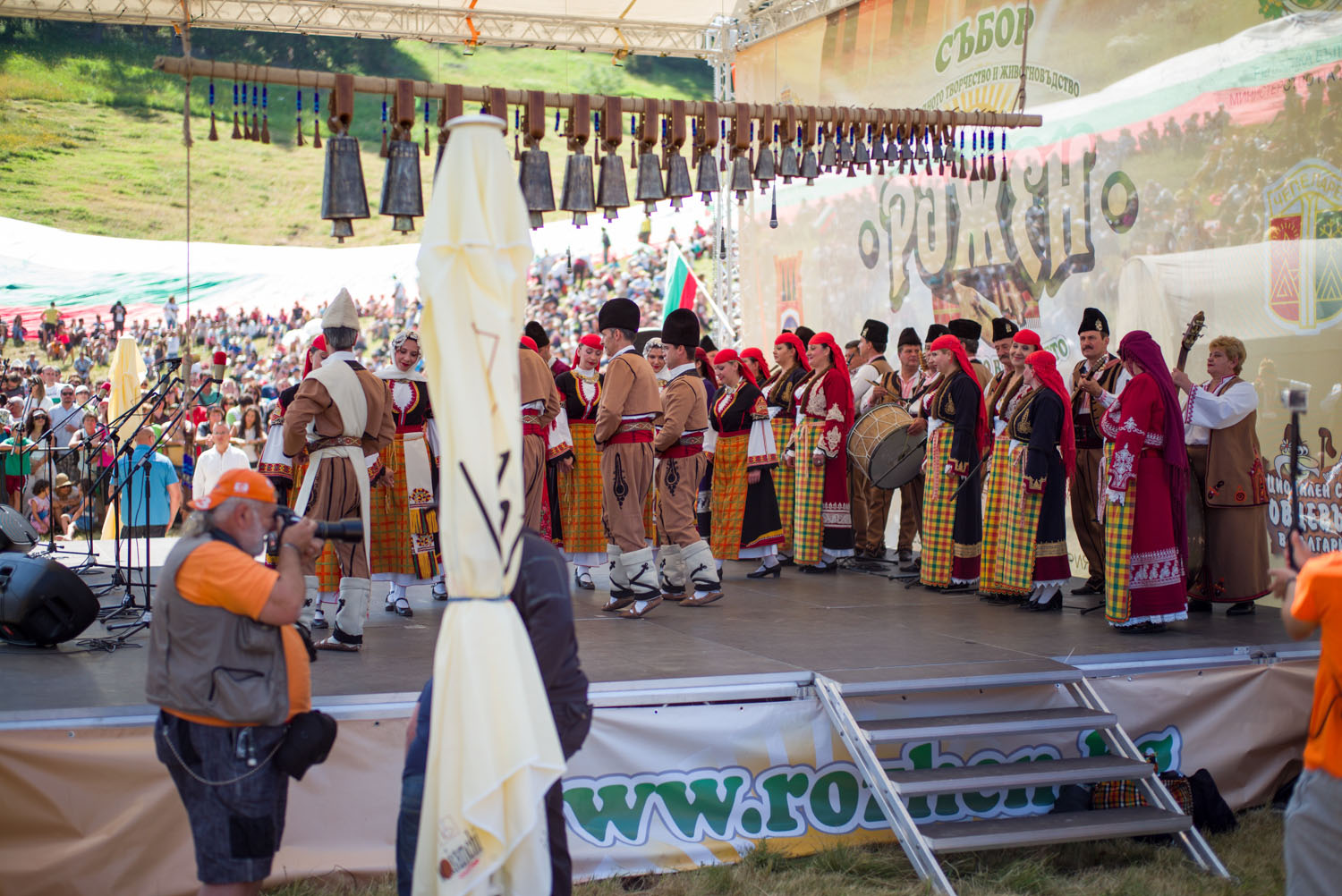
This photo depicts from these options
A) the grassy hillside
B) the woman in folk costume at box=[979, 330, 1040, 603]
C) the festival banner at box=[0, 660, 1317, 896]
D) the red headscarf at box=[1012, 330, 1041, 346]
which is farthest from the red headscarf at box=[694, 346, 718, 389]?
the grassy hillside

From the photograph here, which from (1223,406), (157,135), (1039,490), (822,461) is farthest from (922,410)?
(157,135)

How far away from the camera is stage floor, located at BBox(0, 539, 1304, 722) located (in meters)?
5.03

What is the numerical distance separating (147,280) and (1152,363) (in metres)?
24.2

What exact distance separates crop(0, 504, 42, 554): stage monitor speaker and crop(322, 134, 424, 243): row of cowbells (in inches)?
140

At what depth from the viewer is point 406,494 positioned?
23.3ft

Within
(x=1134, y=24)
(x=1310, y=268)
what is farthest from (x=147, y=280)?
(x=1310, y=268)

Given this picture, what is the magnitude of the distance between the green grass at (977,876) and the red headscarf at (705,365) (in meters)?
3.60

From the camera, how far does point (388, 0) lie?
11680mm

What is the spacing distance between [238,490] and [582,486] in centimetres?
485

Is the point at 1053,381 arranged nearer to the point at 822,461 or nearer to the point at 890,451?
the point at 890,451

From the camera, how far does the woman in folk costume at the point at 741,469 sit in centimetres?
830

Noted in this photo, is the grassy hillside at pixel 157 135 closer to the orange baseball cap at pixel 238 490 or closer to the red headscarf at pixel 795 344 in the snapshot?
the red headscarf at pixel 795 344

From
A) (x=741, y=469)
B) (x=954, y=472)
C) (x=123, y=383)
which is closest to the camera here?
(x=954, y=472)

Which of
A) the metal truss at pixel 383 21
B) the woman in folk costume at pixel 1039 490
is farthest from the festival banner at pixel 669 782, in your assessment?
the metal truss at pixel 383 21
